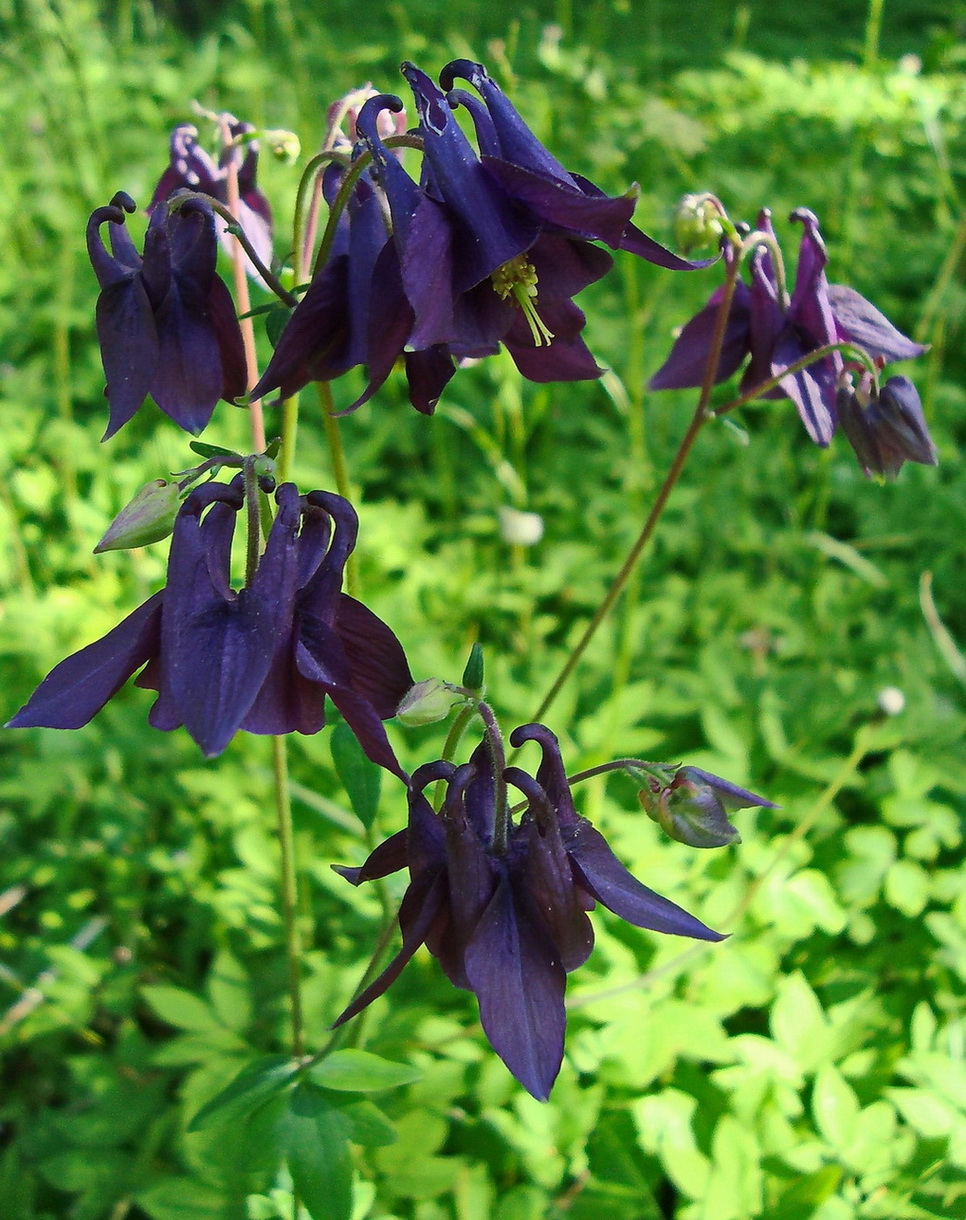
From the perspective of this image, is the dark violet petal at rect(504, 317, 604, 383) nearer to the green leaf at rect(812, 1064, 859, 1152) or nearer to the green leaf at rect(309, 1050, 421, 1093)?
the green leaf at rect(309, 1050, 421, 1093)

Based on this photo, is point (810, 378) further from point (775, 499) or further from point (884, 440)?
point (775, 499)

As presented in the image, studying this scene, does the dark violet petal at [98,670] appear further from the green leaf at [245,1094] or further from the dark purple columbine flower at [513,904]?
the green leaf at [245,1094]

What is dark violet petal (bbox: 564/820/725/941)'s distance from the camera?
0.77 meters

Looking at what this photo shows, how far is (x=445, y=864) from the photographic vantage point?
80cm

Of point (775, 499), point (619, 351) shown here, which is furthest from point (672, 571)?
point (619, 351)

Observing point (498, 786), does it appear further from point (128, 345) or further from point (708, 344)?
point (708, 344)

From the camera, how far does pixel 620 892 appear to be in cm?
79

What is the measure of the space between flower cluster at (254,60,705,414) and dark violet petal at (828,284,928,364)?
1.63 ft

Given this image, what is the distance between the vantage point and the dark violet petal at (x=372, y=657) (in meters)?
0.82


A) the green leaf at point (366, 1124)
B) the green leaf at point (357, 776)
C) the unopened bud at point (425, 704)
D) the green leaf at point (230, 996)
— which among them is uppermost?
the unopened bud at point (425, 704)

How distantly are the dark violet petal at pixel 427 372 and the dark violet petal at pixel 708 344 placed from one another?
482mm

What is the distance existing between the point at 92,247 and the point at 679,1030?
4.13ft

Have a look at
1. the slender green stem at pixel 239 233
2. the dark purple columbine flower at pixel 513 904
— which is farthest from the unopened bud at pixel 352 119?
the dark purple columbine flower at pixel 513 904

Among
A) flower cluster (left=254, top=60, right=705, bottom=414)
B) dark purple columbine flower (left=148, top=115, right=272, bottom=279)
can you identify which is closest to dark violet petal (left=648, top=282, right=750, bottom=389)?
flower cluster (left=254, top=60, right=705, bottom=414)
